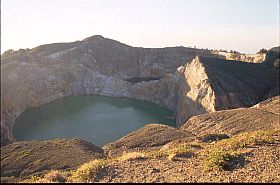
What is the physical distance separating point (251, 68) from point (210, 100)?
570 inches

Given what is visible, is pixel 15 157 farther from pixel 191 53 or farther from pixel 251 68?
pixel 191 53

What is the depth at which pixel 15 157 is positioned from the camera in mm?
22266

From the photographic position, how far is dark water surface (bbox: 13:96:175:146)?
53938mm

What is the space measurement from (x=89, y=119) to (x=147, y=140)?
35299 mm

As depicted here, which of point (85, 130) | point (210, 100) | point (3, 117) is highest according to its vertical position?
point (3, 117)

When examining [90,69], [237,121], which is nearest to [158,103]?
[90,69]

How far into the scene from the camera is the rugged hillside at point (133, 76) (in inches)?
2274

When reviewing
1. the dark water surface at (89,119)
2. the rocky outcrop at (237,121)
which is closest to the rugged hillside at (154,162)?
the rocky outcrop at (237,121)

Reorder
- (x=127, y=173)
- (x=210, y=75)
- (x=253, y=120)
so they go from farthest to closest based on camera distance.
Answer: (x=210, y=75)
(x=253, y=120)
(x=127, y=173)

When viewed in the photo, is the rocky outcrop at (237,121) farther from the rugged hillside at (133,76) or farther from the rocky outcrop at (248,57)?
the rocky outcrop at (248,57)

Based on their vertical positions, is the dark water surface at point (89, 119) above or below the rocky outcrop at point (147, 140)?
below

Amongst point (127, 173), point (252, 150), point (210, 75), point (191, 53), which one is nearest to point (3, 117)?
point (127, 173)

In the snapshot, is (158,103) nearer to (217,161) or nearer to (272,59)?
(272,59)

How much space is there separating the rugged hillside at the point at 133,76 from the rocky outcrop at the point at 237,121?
1324 cm
